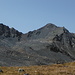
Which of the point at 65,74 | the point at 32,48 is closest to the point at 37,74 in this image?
the point at 65,74

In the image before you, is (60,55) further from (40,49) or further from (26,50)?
(26,50)

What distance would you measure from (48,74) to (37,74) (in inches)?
79.8

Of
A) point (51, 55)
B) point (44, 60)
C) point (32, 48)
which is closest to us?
point (44, 60)

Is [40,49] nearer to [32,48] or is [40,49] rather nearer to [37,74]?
[32,48]

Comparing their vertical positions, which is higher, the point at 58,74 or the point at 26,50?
the point at 26,50

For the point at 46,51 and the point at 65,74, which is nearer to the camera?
the point at 65,74

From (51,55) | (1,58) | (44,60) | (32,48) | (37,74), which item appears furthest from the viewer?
(32,48)

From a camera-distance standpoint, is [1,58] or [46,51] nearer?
[1,58]

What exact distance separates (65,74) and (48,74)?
2.69 m

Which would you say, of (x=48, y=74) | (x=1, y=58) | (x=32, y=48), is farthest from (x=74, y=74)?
(x=32, y=48)

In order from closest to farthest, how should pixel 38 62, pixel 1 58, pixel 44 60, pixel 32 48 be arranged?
pixel 1 58 → pixel 38 62 → pixel 44 60 → pixel 32 48

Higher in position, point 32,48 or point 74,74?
point 32,48

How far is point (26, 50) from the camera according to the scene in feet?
616

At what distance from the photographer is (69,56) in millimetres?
198750
